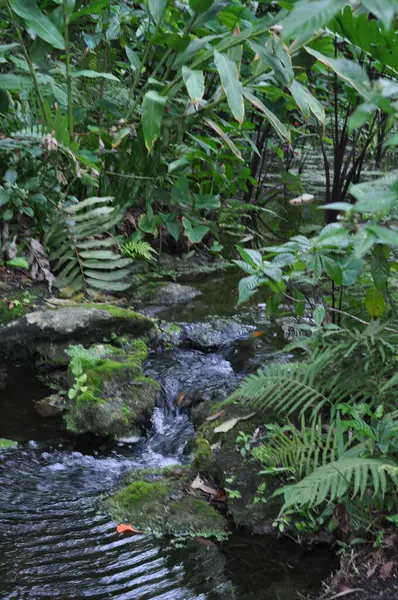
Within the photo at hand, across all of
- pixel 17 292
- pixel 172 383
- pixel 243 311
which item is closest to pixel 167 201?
pixel 243 311

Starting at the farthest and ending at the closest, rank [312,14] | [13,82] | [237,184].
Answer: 1. [237,184]
2. [13,82]
3. [312,14]

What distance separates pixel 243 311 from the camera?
5.07m

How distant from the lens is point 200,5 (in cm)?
430

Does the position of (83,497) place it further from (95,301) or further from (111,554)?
(95,301)

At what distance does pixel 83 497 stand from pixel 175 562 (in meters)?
0.65

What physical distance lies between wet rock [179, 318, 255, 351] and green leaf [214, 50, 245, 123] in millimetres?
1557

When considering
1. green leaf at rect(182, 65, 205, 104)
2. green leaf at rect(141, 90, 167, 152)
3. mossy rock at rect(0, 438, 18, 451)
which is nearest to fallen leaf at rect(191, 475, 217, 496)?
mossy rock at rect(0, 438, 18, 451)

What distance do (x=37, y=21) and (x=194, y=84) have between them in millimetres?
1327

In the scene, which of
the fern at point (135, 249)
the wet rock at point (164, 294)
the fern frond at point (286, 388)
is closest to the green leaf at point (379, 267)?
the fern frond at point (286, 388)

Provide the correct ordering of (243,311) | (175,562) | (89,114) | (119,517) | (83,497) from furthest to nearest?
(89,114) < (243,311) < (83,497) < (119,517) < (175,562)

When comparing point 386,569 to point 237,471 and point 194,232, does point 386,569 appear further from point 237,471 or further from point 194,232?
point 194,232

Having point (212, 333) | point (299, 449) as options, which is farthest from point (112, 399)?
point (299, 449)

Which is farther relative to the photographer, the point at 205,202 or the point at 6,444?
the point at 205,202

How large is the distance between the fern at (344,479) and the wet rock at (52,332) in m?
2.27
